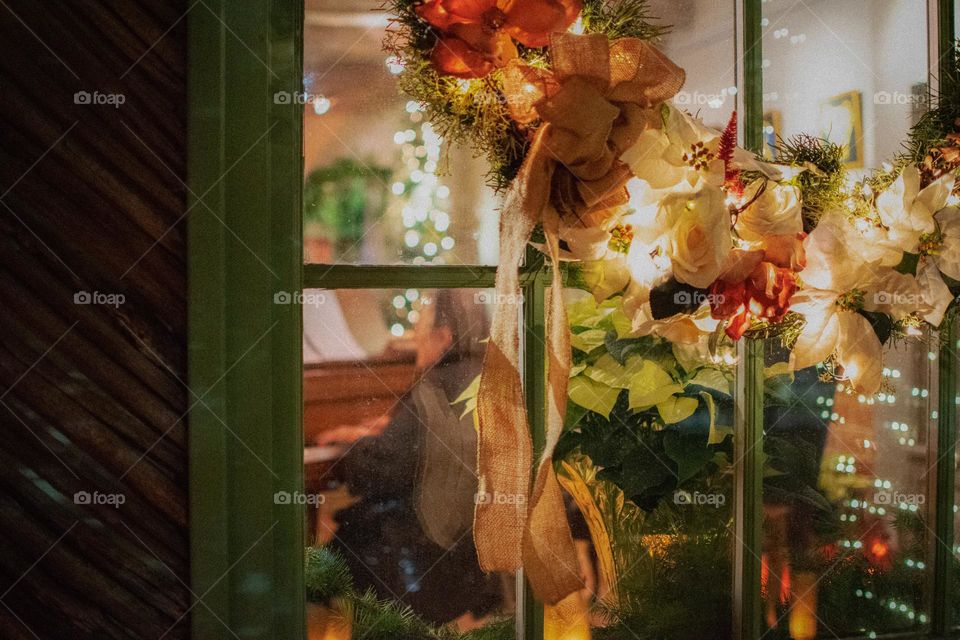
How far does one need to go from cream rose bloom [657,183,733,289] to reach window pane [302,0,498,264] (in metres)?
0.32

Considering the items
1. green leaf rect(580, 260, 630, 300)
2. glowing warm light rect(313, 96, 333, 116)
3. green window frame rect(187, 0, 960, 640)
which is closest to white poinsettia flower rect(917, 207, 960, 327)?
green leaf rect(580, 260, 630, 300)

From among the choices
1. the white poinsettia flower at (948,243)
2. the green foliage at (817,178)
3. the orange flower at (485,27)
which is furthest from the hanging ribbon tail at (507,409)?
the white poinsettia flower at (948,243)

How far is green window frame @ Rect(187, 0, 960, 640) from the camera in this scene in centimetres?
105

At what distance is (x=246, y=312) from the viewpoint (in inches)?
42.7

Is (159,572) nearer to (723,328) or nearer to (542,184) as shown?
(542,184)

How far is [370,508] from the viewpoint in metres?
1.19

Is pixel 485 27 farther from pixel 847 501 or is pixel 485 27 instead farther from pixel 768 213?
pixel 847 501

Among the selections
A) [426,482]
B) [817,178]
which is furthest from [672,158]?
[426,482]

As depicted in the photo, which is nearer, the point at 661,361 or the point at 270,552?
the point at 270,552

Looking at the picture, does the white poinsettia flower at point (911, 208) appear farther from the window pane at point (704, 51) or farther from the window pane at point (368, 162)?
the window pane at point (368, 162)

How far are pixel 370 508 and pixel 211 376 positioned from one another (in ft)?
1.08

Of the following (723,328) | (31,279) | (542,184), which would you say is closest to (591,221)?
(542,184)

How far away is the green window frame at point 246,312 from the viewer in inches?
41.3

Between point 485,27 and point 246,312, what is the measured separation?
1.71ft
